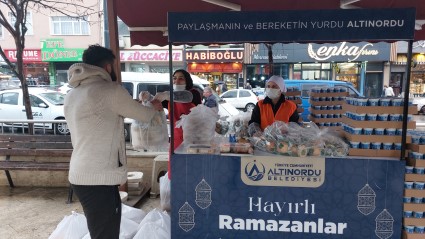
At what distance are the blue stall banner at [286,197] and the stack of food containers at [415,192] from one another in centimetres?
6

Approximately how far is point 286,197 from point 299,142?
1.42 ft

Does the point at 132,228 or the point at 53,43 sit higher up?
the point at 53,43

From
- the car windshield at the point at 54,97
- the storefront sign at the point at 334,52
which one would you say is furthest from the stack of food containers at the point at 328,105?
the storefront sign at the point at 334,52

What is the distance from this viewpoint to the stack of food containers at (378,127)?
8.06ft

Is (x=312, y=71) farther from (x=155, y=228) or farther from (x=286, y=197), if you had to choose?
(x=155, y=228)

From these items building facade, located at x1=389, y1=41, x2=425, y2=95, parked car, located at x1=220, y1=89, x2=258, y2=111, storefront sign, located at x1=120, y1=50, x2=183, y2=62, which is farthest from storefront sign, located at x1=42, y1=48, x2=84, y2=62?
building facade, located at x1=389, y1=41, x2=425, y2=95

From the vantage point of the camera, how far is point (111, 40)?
4055 millimetres

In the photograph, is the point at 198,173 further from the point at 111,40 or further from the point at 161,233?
the point at 111,40

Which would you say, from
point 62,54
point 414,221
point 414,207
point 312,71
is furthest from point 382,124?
point 62,54

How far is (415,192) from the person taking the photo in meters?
2.39

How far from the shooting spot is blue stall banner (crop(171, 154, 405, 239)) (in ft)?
7.91

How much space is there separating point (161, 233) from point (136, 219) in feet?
1.83

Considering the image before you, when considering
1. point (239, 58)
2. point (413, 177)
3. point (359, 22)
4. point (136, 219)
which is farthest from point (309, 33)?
point (239, 58)

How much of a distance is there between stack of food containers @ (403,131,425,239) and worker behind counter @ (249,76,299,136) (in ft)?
4.19
